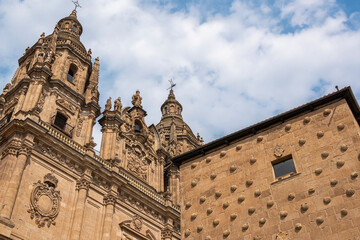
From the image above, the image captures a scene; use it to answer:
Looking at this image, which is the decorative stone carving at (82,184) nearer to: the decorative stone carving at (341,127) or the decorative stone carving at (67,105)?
the decorative stone carving at (67,105)

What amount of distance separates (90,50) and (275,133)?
953 inches

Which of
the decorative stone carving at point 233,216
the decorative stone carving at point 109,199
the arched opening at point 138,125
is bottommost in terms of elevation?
the decorative stone carving at point 233,216

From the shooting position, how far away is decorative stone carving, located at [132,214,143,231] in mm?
26016

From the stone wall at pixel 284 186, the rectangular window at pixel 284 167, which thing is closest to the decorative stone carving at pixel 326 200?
the stone wall at pixel 284 186

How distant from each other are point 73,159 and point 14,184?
427cm

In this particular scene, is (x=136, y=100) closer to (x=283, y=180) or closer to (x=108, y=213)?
(x=108, y=213)

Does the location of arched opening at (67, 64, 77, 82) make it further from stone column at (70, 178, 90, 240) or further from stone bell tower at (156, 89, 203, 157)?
stone column at (70, 178, 90, 240)

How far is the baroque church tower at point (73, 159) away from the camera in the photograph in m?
21.3

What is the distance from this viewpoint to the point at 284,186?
470 inches

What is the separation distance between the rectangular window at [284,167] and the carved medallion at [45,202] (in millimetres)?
12990

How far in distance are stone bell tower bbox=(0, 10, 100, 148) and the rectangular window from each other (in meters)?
15.5

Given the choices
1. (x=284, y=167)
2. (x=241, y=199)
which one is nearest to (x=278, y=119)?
(x=284, y=167)

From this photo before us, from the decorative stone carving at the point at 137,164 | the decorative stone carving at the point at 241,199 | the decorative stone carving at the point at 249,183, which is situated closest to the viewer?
the decorative stone carving at the point at 241,199

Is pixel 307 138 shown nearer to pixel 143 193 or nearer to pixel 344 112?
pixel 344 112
